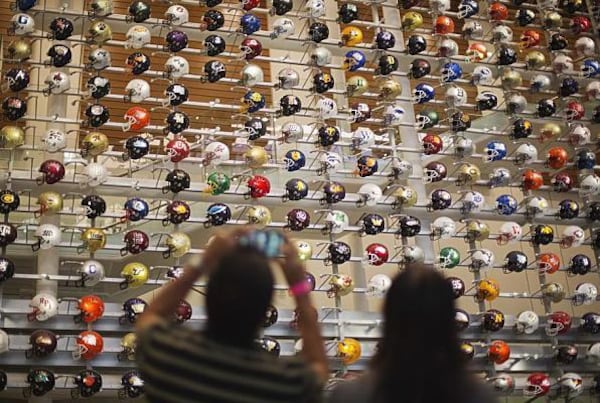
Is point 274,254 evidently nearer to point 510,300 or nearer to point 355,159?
point 355,159

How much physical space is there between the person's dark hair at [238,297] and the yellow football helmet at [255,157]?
466 cm

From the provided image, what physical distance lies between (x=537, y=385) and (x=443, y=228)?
1532 mm

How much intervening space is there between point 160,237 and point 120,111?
3290mm

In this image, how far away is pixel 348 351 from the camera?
6234 mm

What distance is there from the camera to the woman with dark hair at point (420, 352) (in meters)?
1.81

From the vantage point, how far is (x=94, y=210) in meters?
5.92

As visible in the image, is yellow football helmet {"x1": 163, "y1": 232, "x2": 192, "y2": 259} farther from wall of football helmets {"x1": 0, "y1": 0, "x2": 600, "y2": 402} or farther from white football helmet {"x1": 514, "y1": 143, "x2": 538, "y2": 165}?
white football helmet {"x1": 514, "y1": 143, "x2": 538, "y2": 165}

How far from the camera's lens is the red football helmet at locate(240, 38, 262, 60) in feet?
22.6

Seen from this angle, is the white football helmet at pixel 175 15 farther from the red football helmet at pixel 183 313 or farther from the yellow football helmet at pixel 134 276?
Result: the red football helmet at pixel 183 313

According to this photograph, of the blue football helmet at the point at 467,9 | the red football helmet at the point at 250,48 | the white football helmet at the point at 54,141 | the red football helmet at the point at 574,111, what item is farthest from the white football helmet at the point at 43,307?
the red football helmet at the point at 574,111

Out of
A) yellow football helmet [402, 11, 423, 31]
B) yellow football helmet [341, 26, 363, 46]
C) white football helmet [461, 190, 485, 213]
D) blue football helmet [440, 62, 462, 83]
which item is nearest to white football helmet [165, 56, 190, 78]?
yellow football helmet [341, 26, 363, 46]

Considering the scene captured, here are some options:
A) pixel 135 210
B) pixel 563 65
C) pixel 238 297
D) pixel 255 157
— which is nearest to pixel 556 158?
pixel 563 65

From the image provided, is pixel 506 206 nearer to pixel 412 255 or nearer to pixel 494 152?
pixel 494 152

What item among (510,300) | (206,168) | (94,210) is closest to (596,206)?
(510,300)
